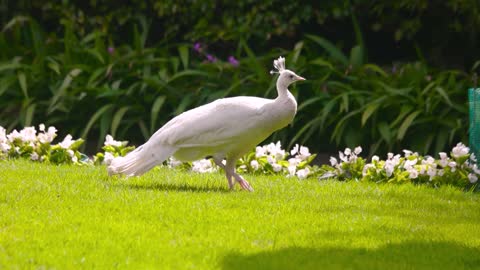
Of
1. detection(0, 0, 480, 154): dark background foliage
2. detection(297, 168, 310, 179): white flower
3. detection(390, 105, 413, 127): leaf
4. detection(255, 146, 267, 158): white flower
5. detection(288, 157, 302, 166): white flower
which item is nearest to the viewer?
detection(297, 168, 310, 179): white flower

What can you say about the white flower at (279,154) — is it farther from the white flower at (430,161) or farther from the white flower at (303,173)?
the white flower at (430,161)

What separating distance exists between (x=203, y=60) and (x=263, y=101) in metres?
4.24

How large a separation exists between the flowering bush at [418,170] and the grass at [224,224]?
12.2 inches

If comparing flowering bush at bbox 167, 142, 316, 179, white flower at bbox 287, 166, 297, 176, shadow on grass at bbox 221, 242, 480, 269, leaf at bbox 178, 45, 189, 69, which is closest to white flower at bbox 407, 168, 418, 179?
flowering bush at bbox 167, 142, 316, 179

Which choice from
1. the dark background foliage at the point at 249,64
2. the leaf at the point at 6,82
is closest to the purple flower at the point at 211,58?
the dark background foliage at the point at 249,64

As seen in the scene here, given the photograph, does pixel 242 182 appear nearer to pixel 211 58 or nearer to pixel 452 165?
pixel 452 165

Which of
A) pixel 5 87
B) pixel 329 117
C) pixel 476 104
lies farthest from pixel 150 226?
pixel 5 87

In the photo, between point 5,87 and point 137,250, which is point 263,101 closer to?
point 137,250

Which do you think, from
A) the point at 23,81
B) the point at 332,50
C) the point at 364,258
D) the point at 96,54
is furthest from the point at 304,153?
the point at 23,81

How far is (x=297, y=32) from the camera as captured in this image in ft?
34.6

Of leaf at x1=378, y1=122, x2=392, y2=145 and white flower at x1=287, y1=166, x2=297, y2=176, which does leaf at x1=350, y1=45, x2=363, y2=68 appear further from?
white flower at x1=287, y1=166, x2=297, y2=176

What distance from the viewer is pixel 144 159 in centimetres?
620

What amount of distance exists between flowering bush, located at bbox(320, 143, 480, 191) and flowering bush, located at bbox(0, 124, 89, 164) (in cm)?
200

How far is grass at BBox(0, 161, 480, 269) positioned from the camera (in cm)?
439
